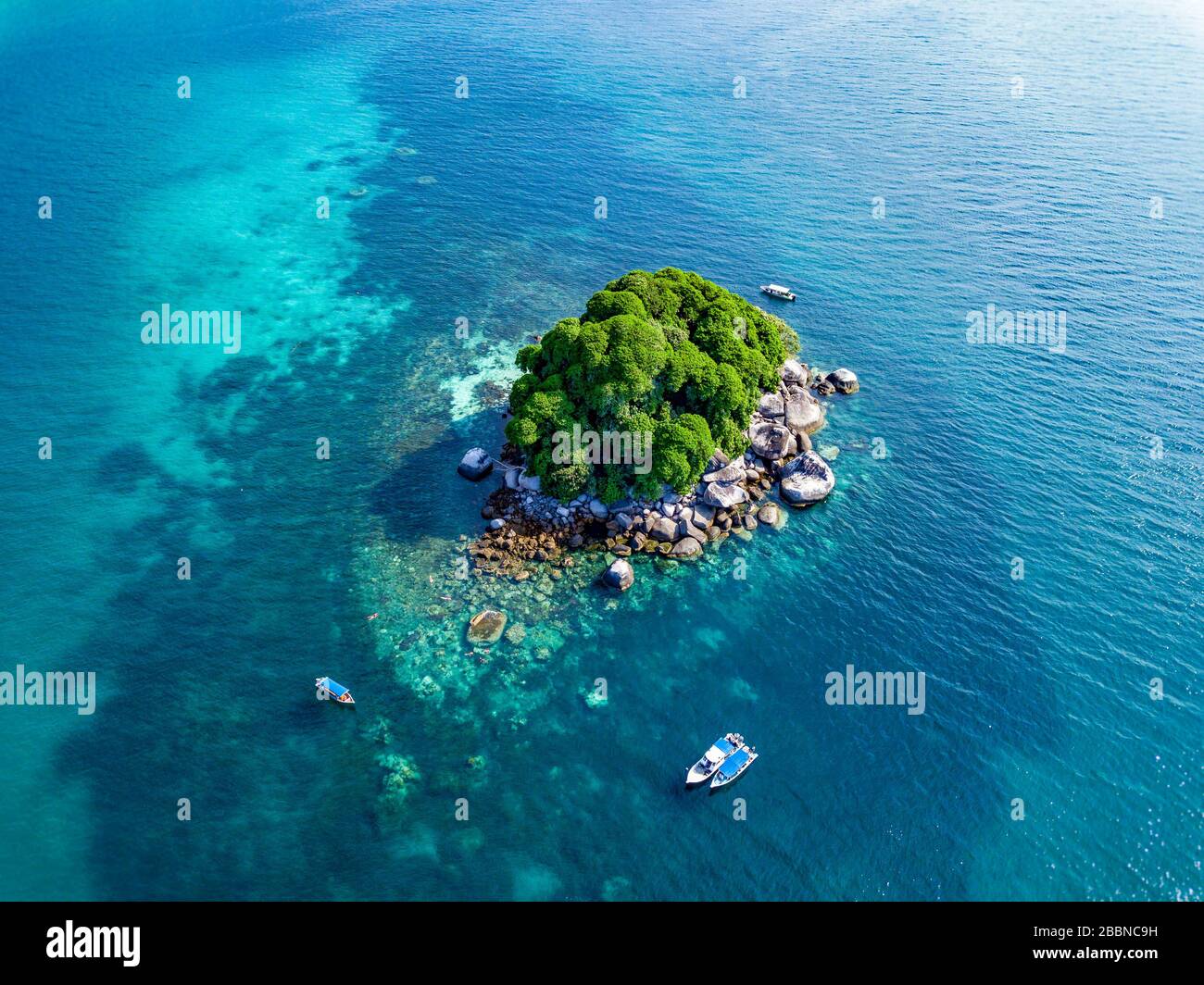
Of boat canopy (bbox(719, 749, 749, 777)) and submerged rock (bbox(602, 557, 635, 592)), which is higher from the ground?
submerged rock (bbox(602, 557, 635, 592))

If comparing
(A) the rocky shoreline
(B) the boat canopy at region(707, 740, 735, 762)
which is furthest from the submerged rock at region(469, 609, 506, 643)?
(B) the boat canopy at region(707, 740, 735, 762)

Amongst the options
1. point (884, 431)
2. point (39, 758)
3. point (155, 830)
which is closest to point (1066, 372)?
point (884, 431)

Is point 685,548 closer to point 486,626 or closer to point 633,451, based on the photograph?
point 633,451

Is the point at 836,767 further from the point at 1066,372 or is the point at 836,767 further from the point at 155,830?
the point at 1066,372

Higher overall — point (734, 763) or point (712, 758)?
point (712, 758)

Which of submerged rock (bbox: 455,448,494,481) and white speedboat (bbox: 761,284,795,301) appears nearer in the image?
submerged rock (bbox: 455,448,494,481)

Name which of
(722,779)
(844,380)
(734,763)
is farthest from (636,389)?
(722,779)

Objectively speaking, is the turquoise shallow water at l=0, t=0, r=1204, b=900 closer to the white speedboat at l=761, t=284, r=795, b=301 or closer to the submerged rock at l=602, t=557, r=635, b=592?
the submerged rock at l=602, t=557, r=635, b=592
